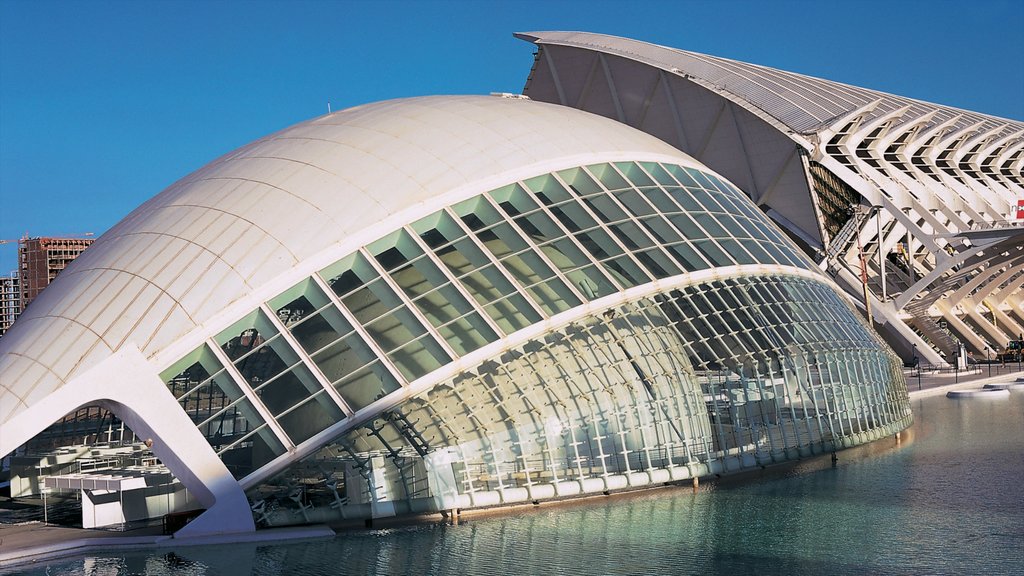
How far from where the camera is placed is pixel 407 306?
18781mm

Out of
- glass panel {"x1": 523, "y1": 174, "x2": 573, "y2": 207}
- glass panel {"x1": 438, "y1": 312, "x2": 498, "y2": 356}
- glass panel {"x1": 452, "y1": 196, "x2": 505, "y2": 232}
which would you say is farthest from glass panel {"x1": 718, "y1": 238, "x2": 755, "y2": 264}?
glass panel {"x1": 438, "y1": 312, "x2": 498, "y2": 356}

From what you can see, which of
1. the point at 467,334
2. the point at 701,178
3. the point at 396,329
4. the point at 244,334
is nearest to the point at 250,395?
the point at 244,334

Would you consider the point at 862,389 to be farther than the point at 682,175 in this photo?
No

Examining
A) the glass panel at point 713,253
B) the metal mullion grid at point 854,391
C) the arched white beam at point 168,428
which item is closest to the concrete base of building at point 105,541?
the arched white beam at point 168,428

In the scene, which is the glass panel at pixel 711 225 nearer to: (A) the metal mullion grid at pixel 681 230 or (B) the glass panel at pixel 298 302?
(A) the metal mullion grid at pixel 681 230

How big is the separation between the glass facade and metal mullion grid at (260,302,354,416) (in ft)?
0.11

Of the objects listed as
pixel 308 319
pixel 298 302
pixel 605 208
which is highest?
pixel 605 208

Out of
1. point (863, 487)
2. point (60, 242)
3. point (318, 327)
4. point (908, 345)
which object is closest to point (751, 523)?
point (863, 487)

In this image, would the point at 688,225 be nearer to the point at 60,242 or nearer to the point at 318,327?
the point at 318,327

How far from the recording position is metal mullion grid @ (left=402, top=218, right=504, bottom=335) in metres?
19.0

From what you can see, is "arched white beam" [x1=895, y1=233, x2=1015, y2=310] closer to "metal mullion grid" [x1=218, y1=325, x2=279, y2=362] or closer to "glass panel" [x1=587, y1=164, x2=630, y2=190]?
"glass panel" [x1=587, y1=164, x2=630, y2=190]

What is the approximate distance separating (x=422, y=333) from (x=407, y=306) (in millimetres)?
590

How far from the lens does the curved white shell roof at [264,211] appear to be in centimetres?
1745

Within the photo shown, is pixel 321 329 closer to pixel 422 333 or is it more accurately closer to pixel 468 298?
pixel 422 333
